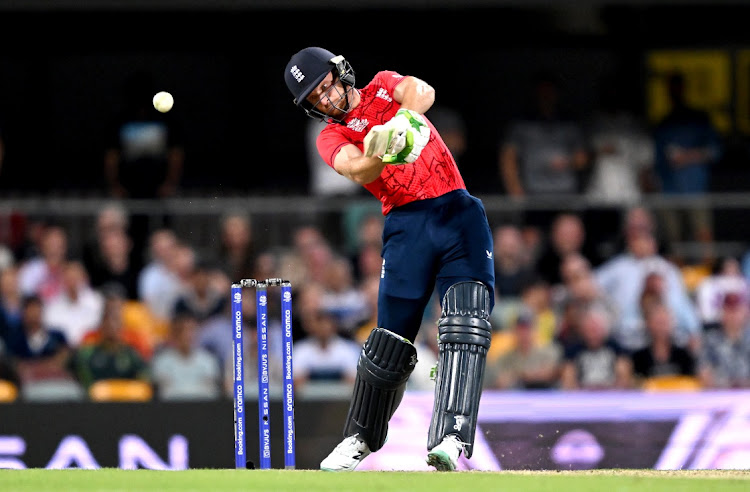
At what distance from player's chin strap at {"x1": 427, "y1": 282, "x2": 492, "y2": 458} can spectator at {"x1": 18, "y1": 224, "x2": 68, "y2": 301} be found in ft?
18.5

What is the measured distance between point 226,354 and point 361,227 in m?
1.69

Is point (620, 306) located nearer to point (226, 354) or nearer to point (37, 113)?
point (226, 354)

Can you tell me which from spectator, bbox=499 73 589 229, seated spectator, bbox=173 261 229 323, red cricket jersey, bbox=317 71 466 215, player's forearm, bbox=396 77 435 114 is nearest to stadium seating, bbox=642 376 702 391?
spectator, bbox=499 73 589 229

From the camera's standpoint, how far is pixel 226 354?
10.8 m

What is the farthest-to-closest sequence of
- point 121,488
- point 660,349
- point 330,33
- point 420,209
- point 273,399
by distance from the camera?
point 330,33 → point 660,349 → point 273,399 → point 420,209 → point 121,488

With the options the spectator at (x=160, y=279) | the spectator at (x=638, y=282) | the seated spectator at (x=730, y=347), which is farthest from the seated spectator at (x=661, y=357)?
the spectator at (x=160, y=279)

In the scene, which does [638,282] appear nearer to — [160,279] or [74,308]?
[160,279]

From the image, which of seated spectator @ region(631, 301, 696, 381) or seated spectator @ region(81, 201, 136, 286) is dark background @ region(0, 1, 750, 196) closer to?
seated spectator @ region(81, 201, 136, 286)

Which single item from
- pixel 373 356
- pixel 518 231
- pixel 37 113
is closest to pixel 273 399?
pixel 373 356

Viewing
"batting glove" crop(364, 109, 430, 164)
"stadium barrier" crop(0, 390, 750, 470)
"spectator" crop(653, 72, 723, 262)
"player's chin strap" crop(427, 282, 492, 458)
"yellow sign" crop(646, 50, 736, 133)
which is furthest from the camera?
"yellow sign" crop(646, 50, 736, 133)

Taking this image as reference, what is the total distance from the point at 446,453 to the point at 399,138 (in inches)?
54.5

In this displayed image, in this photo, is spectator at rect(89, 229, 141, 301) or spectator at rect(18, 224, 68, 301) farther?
spectator at rect(89, 229, 141, 301)

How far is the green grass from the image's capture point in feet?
17.8

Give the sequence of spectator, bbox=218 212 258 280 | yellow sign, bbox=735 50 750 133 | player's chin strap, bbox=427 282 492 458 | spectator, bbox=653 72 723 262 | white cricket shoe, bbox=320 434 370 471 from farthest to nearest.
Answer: yellow sign, bbox=735 50 750 133
spectator, bbox=653 72 723 262
spectator, bbox=218 212 258 280
white cricket shoe, bbox=320 434 370 471
player's chin strap, bbox=427 282 492 458
